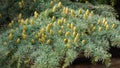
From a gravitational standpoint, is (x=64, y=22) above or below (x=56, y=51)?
above

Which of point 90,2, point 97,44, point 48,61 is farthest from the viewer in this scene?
point 90,2

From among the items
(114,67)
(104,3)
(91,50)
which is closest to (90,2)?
(104,3)

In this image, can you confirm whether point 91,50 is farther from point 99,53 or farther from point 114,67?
point 114,67

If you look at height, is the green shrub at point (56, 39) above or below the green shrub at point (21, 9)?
below

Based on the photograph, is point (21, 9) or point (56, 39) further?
point (21, 9)

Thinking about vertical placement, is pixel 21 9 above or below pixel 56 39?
above

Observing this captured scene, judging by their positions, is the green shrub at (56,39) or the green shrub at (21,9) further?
the green shrub at (21,9)

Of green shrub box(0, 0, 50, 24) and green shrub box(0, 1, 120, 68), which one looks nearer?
green shrub box(0, 1, 120, 68)

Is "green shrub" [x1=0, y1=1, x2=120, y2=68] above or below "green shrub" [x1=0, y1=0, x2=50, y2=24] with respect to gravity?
below
